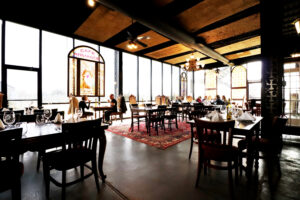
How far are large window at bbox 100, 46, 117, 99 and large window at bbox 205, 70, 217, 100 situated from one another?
8163 mm

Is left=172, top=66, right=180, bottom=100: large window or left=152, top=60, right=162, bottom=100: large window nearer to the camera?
left=152, top=60, right=162, bottom=100: large window

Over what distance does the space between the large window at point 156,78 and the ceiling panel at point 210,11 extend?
4.44m

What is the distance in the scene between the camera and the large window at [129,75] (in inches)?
330

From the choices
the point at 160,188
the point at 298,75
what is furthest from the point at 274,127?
the point at 298,75

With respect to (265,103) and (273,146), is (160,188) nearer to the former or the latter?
(273,146)

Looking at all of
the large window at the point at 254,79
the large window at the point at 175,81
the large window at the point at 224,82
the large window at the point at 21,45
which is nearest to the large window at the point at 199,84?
the large window at the point at 224,82

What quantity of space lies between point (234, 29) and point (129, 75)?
5.71 meters

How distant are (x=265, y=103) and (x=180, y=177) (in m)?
2.63

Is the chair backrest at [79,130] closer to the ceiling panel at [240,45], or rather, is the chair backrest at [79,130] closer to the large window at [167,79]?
the ceiling panel at [240,45]

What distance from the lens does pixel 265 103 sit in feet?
10.6

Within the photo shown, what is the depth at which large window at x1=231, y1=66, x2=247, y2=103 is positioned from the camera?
1054 centimetres

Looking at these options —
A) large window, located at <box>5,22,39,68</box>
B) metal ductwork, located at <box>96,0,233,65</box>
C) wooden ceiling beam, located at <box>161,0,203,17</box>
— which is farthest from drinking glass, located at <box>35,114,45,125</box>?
wooden ceiling beam, located at <box>161,0,203,17</box>

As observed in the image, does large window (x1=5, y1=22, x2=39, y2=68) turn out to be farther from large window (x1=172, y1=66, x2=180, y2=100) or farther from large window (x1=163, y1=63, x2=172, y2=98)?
large window (x1=172, y1=66, x2=180, y2=100)

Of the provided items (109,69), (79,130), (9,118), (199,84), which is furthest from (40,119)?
(199,84)
